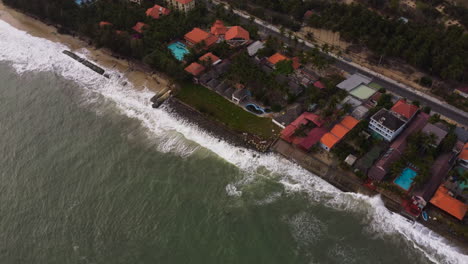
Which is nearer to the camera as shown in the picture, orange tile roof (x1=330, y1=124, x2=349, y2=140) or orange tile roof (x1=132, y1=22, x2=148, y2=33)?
orange tile roof (x1=330, y1=124, x2=349, y2=140)

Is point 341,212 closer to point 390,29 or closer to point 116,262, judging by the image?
point 116,262

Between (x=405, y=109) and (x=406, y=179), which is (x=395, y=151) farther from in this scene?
(x=405, y=109)

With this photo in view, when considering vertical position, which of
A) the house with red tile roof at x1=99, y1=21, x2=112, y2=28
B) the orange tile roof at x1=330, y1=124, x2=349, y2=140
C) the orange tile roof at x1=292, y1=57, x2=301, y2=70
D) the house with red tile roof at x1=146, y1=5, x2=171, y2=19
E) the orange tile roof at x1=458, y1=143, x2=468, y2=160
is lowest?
the orange tile roof at x1=330, y1=124, x2=349, y2=140

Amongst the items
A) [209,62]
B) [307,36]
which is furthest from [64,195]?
[307,36]

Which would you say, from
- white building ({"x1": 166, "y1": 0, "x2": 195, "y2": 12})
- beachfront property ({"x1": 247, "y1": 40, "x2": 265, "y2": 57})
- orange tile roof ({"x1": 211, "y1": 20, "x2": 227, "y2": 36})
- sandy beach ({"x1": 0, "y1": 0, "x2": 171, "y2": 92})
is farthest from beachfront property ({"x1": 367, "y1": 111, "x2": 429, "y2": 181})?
white building ({"x1": 166, "y1": 0, "x2": 195, "y2": 12})

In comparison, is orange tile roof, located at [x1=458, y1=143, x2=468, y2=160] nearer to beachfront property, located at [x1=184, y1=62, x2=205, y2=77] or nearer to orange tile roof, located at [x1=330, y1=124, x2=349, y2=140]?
orange tile roof, located at [x1=330, y1=124, x2=349, y2=140]

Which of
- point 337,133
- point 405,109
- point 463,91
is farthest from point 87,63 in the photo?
point 463,91

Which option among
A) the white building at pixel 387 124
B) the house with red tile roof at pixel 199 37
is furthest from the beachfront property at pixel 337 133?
the house with red tile roof at pixel 199 37
